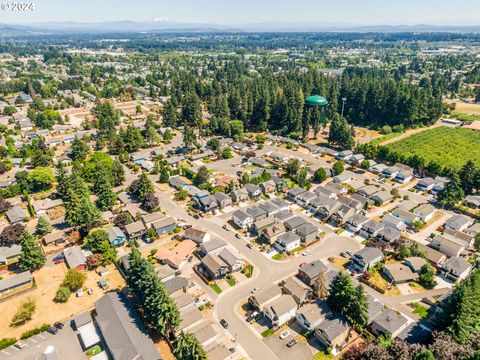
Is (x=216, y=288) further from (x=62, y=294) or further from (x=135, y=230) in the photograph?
(x=62, y=294)

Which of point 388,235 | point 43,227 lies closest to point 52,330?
point 43,227

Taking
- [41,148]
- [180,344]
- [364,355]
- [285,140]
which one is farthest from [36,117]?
[364,355]

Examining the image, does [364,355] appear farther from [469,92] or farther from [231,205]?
[469,92]

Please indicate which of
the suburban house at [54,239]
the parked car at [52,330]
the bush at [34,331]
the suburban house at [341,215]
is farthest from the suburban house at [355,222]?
the suburban house at [54,239]

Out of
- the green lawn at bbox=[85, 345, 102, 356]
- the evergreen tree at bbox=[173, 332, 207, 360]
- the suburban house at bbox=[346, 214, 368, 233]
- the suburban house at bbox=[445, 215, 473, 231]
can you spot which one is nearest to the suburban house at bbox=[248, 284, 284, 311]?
the evergreen tree at bbox=[173, 332, 207, 360]

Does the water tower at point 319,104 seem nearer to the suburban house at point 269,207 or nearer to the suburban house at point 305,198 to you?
the suburban house at point 305,198
